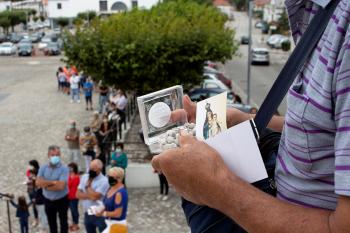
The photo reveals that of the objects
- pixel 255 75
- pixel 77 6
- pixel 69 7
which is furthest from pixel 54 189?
pixel 69 7

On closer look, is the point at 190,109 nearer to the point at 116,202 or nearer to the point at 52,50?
the point at 116,202

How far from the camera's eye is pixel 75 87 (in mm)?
22266

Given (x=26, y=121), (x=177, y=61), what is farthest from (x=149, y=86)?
(x=26, y=121)

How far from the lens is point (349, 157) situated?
97cm

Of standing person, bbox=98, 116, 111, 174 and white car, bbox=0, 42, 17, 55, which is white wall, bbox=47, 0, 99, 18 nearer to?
white car, bbox=0, 42, 17, 55

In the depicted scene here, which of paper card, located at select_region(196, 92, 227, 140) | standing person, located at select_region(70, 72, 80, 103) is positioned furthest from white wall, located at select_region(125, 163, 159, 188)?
standing person, located at select_region(70, 72, 80, 103)

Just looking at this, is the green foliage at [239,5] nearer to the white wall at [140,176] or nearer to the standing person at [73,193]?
the white wall at [140,176]

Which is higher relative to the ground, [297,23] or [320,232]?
[297,23]

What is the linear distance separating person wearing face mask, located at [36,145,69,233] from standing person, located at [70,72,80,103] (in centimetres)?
1351

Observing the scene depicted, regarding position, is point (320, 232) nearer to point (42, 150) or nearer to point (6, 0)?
point (42, 150)

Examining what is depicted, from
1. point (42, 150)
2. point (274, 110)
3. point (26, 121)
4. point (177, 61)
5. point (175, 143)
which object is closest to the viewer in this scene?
point (274, 110)

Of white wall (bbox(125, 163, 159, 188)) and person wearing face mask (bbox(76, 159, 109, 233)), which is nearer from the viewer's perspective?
person wearing face mask (bbox(76, 159, 109, 233))

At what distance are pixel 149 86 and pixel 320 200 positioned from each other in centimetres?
1279

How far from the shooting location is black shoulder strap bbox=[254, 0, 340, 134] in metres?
1.09
